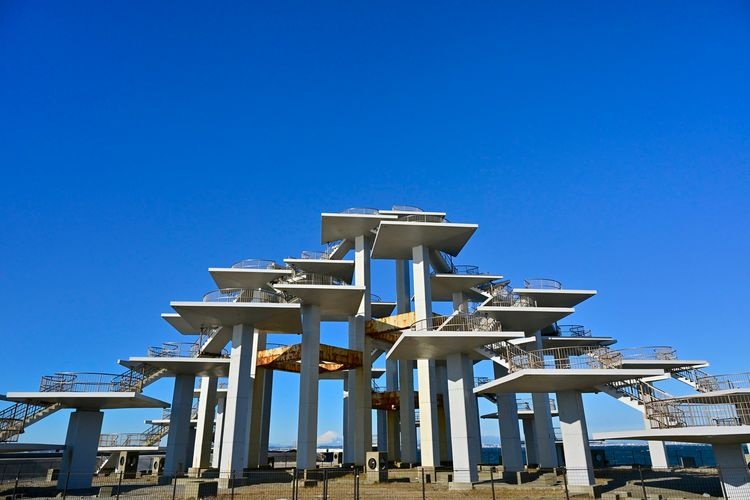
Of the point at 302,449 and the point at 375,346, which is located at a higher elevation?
the point at 375,346

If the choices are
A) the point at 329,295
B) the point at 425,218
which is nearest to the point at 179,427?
the point at 329,295

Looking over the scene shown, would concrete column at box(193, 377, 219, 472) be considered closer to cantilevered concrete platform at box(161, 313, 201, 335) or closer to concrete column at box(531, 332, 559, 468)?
cantilevered concrete platform at box(161, 313, 201, 335)

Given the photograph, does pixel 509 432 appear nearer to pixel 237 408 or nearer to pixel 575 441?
pixel 575 441

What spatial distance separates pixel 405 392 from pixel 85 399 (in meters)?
22.4

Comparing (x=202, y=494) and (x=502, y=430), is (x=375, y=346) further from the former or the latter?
(x=202, y=494)

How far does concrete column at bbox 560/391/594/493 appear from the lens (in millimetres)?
24219

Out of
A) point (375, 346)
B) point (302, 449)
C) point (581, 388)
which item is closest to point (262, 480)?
point (302, 449)

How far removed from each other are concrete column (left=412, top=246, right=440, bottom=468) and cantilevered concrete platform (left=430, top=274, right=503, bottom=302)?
2.77m

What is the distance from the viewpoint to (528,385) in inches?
1011

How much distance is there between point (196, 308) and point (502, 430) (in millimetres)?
22407

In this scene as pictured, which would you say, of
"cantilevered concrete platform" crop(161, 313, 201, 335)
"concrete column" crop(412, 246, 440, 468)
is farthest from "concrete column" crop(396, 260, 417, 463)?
"cantilevered concrete platform" crop(161, 313, 201, 335)

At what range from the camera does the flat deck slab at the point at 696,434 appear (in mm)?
19391

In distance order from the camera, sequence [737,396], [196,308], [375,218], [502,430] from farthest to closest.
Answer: [375,218] < [502,430] < [196,308] < [737,396]

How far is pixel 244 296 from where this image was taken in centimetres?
2975
